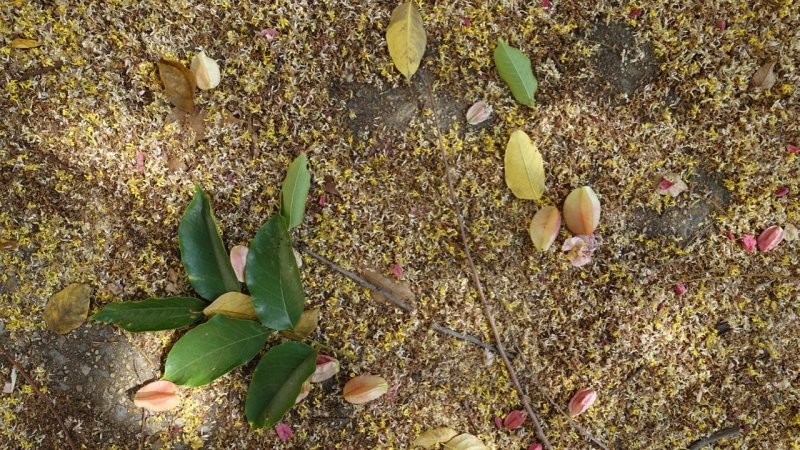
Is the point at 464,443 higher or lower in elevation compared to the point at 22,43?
lower

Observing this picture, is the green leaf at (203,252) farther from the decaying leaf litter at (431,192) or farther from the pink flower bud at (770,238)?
the pink flower bud at (770,238)

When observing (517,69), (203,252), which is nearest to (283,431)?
(203,252)

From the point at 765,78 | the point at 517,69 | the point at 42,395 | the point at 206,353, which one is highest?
the point at 517,69

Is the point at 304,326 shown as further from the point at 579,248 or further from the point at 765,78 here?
the point at 765,78

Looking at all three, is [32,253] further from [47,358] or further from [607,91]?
[607,91]

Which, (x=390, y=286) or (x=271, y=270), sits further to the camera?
(x=390, y=286)

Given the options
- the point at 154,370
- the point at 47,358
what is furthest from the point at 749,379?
the point at 47,358
